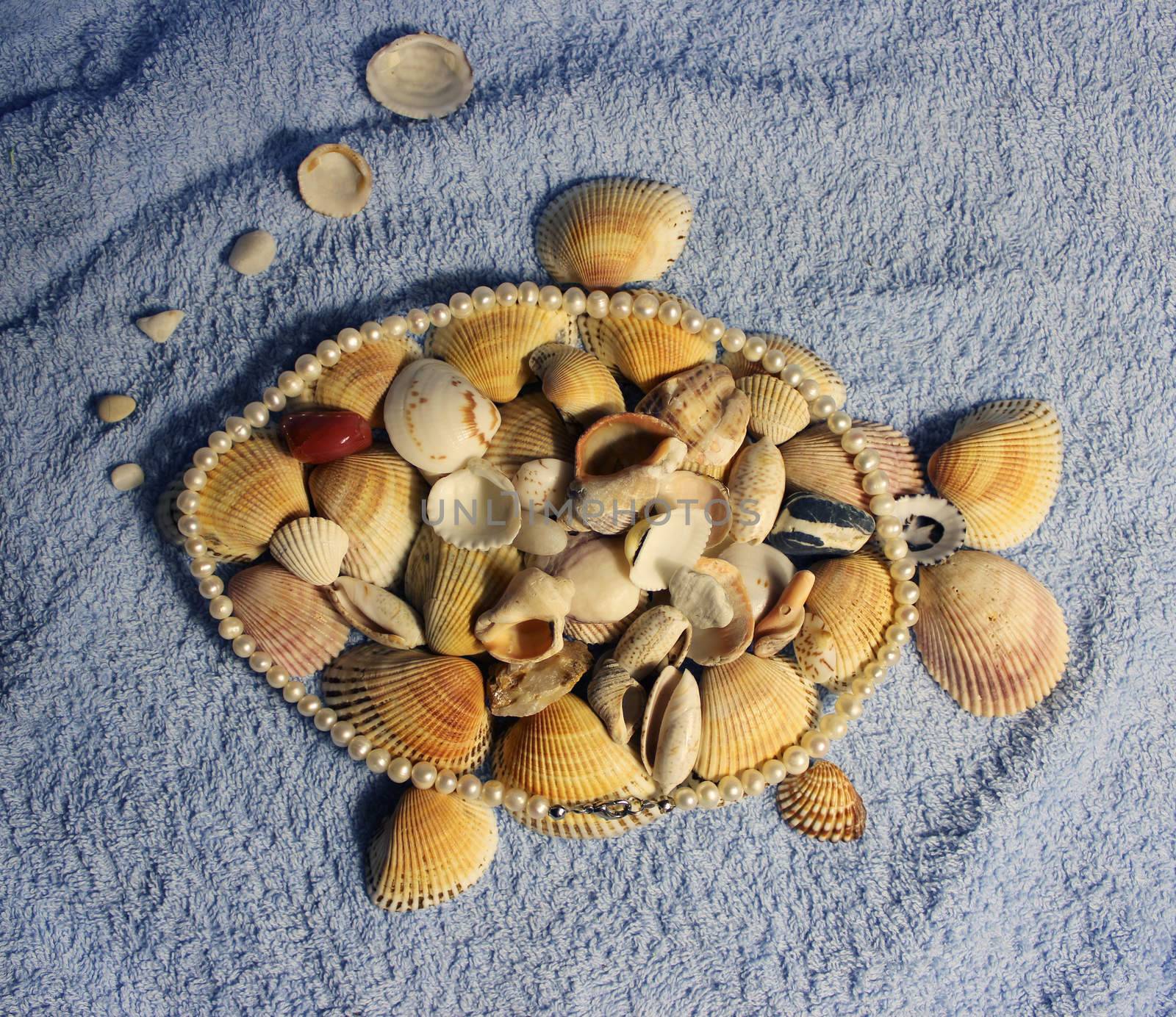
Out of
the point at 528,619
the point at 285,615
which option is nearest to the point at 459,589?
the point at 528,619

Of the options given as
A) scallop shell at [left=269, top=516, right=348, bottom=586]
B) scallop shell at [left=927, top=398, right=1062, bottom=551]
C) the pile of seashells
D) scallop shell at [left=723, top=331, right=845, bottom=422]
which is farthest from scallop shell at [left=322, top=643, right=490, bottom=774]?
scallop shell at [left=927, top=398, right=1062, bottom=551]

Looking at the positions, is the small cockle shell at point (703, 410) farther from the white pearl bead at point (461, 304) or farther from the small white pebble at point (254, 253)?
the small white pebble at point (254, 253)

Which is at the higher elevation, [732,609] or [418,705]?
[732,609]

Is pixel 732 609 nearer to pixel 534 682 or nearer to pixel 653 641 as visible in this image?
pixel 653 641

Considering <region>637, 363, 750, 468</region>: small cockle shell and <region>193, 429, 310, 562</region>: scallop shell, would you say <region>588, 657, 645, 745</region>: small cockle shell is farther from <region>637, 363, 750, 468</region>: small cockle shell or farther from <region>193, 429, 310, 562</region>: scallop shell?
<region>193, 429, 310, 562</region>: scallop shell

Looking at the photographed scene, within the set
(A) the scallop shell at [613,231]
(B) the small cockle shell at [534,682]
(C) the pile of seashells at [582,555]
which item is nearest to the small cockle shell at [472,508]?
(C) the pile of seashells at [582,555]
